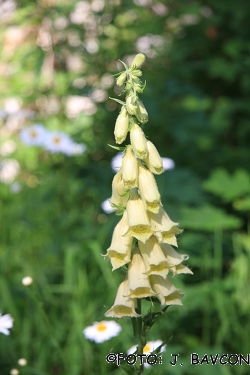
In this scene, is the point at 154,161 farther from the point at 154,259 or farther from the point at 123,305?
the point at 123,305

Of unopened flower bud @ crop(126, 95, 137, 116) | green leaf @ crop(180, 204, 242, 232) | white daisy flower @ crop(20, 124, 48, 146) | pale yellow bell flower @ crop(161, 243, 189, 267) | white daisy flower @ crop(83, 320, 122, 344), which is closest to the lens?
unopened flower bud @ crop(126, 95, 137, 116)

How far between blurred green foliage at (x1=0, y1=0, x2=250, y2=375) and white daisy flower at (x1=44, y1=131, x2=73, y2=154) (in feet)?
0.36

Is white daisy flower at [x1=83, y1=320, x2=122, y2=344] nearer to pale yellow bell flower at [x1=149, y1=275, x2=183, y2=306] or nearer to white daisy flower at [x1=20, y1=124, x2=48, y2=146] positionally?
pale yellow bell flower at [x1=149, y1=275, x2=183, y2=306]

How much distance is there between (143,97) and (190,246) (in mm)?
982

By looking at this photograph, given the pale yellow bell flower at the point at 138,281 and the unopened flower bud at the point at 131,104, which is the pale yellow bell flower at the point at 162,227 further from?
the unopened flower bud at the point at 131,104

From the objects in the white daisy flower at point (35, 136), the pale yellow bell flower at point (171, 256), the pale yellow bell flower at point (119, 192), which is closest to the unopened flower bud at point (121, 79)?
the pale yellow bell flower at point (119, 192)

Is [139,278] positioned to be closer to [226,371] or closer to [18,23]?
[226,371]

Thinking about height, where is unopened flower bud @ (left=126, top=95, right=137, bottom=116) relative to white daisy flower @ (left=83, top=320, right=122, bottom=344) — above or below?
above

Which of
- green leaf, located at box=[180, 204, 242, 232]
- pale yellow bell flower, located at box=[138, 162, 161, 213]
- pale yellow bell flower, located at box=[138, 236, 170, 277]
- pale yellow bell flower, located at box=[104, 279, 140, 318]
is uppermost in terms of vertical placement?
green leaf, located at box=[180, 204, 242, 232]

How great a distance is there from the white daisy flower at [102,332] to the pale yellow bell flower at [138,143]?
2.70 ft

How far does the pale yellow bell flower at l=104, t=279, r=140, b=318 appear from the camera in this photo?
4.89ft

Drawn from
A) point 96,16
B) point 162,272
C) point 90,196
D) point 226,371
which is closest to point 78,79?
point 96,16

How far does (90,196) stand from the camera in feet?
13.1

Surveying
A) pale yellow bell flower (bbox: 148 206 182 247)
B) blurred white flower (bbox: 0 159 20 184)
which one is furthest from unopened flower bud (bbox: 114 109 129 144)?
blurred white flower (bbox: 0 159 20 184)
